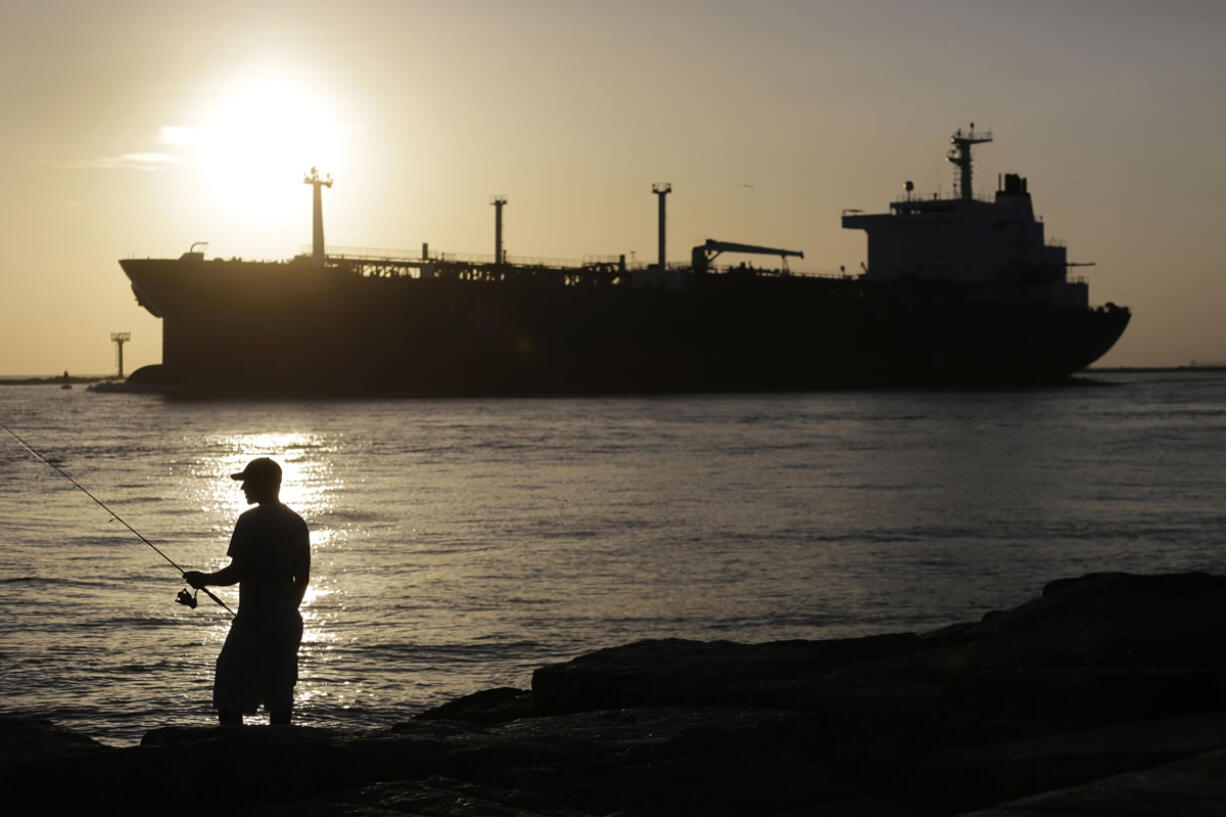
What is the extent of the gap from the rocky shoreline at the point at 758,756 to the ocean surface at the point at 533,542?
3.17 meters

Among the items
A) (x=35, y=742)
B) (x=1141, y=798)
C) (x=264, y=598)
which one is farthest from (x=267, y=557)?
(x=1141, y=798)

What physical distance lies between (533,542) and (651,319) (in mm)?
47908

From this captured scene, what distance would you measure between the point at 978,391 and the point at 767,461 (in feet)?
160

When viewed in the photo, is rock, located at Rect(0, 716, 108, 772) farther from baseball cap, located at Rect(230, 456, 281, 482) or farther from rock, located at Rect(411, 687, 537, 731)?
rock, located at Rect(411, 687, 537, 731)

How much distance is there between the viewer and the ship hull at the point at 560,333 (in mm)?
55469

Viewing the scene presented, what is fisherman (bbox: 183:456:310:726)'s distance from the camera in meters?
4.94

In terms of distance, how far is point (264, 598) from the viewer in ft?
16.3

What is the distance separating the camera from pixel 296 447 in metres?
34.1

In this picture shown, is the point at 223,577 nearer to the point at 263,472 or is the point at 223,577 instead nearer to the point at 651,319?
the point at 263,472

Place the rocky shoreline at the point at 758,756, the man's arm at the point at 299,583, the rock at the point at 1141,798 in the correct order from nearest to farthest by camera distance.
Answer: the rock at the point at 1141,798, the rocky shoreline at the point at 758,756, the man's arm at the point at 299,583

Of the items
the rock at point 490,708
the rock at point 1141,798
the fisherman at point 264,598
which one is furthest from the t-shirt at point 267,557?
the rock at point 1141,798

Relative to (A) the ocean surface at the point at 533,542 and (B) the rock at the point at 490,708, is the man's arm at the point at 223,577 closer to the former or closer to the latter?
(B) the rock at the point at 490,708

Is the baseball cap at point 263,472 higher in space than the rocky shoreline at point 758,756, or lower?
higher

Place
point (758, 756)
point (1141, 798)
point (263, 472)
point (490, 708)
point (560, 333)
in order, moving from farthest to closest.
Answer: point (560, 333), point (490, 708), point (263, 472), point (758, 756), point (1141, 798)
